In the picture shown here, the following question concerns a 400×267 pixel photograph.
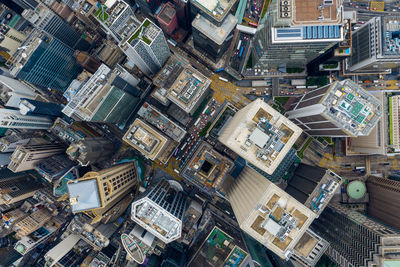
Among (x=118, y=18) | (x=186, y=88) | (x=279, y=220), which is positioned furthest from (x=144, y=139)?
(x=279, y=220)

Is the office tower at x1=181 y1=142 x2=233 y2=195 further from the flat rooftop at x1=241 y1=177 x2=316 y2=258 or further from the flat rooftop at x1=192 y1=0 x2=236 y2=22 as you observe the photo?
the flat rooftop at x1=192 y1=0 x2=236 y2=22

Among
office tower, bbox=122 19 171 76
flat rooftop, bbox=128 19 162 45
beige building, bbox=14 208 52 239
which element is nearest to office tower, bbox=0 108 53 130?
beige building, bbox=14 208 52 239

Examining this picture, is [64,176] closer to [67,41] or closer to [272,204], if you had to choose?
[67,41]

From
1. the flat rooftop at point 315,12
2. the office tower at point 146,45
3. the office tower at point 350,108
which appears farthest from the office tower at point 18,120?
the office tower at point 350,108

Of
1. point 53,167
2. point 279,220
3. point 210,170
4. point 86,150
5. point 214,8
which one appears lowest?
point 53,167

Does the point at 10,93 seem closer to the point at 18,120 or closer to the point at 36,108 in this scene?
the point at 18,120


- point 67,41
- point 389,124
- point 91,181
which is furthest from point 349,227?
point 67,41
